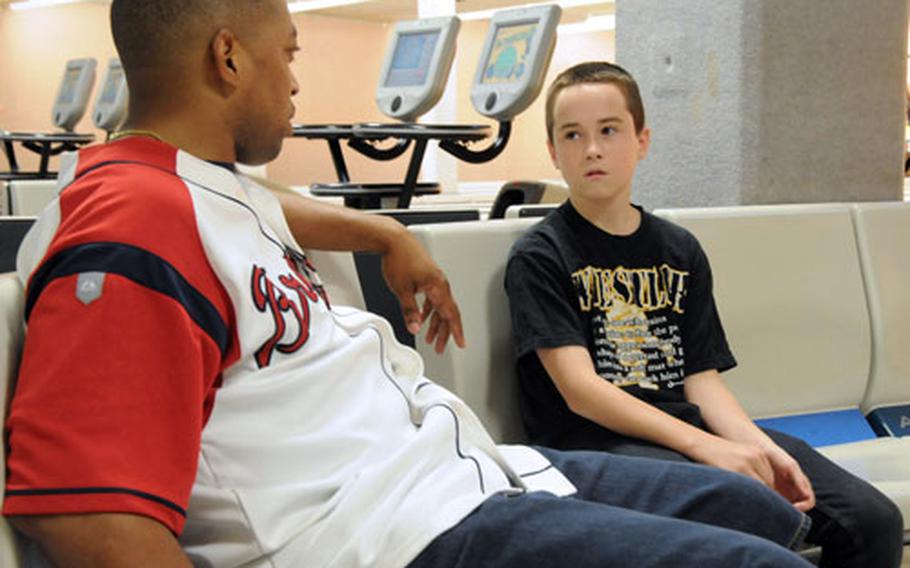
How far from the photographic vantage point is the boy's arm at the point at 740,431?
1757mm

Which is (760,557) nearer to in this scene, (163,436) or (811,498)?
(163,436)

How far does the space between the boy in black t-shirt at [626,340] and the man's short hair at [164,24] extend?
796 mm

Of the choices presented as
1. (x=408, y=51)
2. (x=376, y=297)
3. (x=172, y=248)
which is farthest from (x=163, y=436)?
(x=408, y=51)

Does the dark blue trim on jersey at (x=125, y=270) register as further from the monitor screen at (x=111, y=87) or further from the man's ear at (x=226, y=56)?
the monitor screen at (x=111, y=87)

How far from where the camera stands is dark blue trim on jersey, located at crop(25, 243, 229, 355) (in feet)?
3.10

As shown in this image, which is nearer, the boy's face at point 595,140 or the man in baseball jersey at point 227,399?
the man in baseball jersey at point 227,399

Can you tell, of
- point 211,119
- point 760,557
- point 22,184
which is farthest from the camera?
point 22,184

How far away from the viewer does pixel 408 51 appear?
18.9ft

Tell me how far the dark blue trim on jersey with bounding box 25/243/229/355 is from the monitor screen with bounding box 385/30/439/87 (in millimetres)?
4689

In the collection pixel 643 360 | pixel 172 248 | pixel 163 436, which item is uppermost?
pixel 172 248

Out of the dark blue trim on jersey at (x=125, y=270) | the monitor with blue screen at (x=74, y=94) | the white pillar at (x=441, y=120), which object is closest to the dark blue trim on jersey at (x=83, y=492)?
the dark blue trim on jersey at (x=125, y=270)

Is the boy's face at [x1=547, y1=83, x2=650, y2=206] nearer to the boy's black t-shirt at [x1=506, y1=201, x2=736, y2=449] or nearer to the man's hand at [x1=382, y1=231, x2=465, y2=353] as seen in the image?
the boy's black t-shirt at [x1=506, y1=201, x2=736, y2=449]

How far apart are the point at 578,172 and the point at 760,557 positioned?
39.5 inches

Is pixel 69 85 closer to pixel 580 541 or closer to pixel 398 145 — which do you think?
pixel 398 145
